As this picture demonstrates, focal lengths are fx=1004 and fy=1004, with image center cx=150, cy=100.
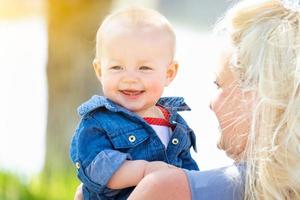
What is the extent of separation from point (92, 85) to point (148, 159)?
16.6 ft

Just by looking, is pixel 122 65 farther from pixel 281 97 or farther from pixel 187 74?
pixel 187 74

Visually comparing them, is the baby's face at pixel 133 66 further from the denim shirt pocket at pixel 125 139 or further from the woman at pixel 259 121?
the woman at pixel 259 121

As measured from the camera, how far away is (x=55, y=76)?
7812 millimetres

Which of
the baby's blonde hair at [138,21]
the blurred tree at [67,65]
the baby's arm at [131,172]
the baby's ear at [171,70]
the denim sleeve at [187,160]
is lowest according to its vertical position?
the blurred tree at [67,65]

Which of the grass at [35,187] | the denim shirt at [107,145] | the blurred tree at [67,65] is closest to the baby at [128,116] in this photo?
the denim shirt at [107,145]

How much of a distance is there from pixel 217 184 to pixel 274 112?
9.0 inches

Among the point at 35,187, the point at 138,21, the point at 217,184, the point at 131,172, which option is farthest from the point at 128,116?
the point at 35,187

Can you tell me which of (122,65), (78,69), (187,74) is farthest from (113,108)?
(78,69)

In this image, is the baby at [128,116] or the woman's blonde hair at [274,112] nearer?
the woman's blonde hair at [274,112]

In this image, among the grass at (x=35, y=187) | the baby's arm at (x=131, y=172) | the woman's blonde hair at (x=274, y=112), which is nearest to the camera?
the woman's blonde hair at (x=274, y=112)

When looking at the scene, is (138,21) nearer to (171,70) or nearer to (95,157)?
(171,70)

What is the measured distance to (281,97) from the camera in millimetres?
2422

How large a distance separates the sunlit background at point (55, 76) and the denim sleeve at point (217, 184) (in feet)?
13.8

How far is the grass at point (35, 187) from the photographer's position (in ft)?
21.5
